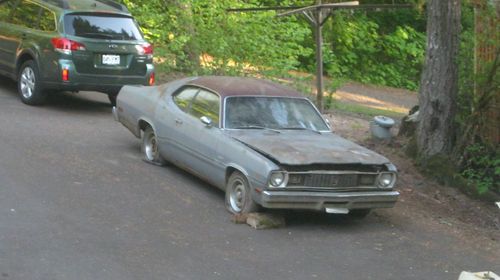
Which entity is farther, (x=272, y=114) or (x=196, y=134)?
Result: (x=272, y=114)

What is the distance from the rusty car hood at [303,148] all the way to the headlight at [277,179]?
122 mm

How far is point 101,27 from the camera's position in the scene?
13.4 metres

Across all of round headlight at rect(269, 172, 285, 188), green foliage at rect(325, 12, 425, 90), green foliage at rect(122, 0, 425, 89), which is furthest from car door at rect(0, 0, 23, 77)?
green foliage at rect(325, 12, 425, 90)

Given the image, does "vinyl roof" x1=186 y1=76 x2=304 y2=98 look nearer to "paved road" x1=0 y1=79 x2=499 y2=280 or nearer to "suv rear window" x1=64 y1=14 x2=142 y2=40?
"paved road" x1=0 y1=79 x2=499 y2=280

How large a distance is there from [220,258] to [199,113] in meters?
2.86

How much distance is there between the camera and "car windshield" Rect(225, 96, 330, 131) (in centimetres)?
966

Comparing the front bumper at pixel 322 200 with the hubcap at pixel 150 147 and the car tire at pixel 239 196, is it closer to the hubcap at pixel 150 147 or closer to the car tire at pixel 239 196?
the car tire at pixel 239 196

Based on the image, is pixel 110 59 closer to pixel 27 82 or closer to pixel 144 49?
pixel 144 49

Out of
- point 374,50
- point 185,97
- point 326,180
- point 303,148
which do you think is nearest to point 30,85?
point 185,97

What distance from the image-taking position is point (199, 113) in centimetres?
995

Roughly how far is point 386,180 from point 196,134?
7.35 ft

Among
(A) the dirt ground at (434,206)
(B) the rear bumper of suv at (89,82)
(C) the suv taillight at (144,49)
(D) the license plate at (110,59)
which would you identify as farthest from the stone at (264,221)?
(C) the suv taillight at (144,49)

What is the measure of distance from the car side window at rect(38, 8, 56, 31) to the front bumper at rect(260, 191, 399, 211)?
20.7ft

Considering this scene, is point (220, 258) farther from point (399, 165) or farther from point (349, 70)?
point (349, 70)
